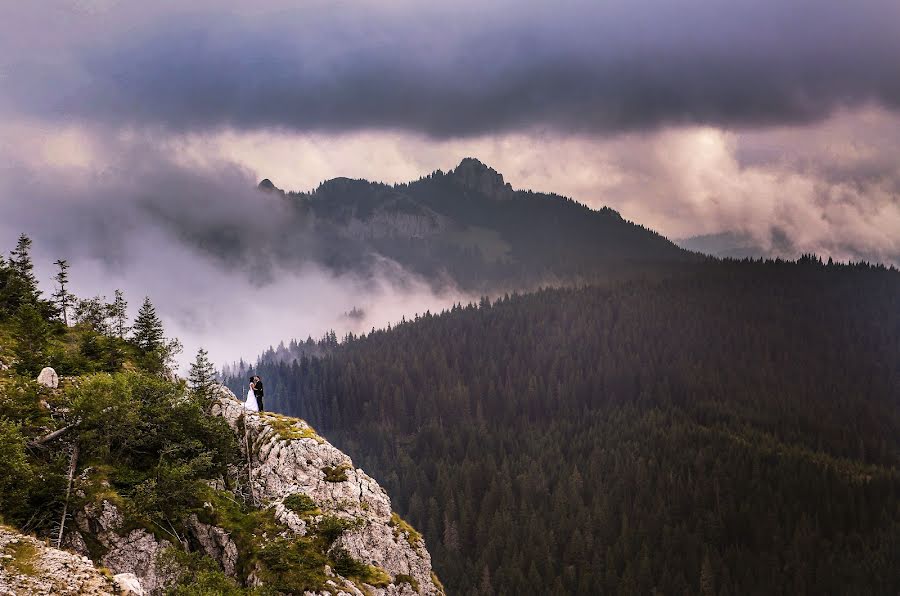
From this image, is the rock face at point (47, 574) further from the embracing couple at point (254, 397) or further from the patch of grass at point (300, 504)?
the embracing couple at point (254, 397)

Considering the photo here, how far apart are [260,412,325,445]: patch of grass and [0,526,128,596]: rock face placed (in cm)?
2403

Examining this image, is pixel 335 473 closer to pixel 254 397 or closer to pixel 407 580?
pixel 407 580

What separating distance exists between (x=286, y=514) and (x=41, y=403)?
18.7 metres

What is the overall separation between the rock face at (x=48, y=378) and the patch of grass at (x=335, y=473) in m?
21.0

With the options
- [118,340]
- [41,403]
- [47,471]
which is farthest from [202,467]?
[118,340]

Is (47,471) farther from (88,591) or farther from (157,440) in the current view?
(88,591)

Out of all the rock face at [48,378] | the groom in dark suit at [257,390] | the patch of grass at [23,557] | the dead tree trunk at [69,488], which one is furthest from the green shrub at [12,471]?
the groom in dark suit at [257,390]

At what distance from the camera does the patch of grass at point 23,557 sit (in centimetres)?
2712

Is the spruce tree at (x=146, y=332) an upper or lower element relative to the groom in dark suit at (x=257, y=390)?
upper

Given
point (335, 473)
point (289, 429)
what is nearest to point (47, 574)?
point (335, 473)

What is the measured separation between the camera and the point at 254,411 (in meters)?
58.7

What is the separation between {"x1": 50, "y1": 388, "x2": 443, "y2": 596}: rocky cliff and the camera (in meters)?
38.9

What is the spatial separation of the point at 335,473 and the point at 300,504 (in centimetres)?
627

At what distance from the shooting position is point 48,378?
159 feet
